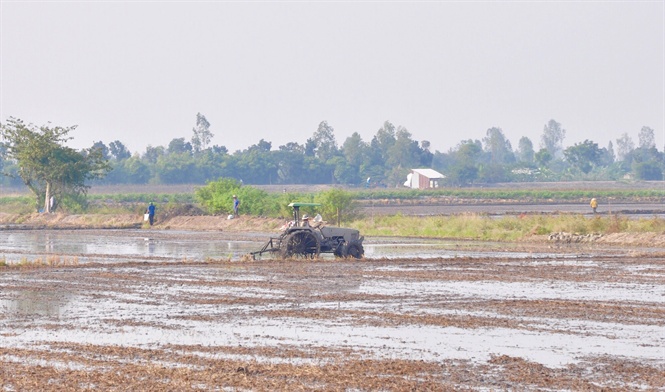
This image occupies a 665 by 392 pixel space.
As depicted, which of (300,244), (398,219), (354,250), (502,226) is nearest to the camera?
(300,244)

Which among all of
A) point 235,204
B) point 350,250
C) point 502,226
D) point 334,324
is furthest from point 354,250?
point 235,204

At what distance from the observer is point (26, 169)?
75.4 meters

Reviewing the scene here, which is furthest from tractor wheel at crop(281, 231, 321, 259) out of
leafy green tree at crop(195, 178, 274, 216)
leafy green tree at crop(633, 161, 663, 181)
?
leafy green tree at crop(633, 161, 663, 181)

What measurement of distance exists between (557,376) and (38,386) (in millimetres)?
5596

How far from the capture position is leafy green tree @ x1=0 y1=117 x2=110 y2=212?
244ft

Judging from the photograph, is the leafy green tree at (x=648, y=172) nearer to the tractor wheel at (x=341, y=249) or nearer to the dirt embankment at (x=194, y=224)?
the dirt embankment at (x=194, y=224)

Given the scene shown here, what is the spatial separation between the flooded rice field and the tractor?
28.6 inches

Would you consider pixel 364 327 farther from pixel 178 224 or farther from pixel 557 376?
pixel 178 224

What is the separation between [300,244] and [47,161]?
4847 centimetres

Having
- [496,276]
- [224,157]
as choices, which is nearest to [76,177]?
[496,276]

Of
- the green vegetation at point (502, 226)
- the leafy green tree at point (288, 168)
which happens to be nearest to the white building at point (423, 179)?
the leafy green tree at point (288, 168)

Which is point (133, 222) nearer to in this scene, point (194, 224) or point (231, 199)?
point (194, 224)

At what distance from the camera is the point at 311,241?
1201 inches

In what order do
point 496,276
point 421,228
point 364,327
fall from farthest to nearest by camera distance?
point 421,228, point 496,276, point 364,327
